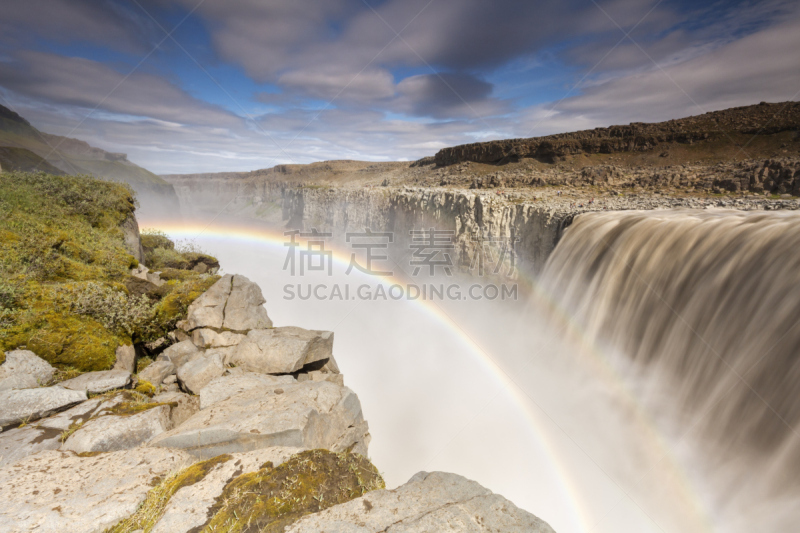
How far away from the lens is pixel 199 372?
659cm

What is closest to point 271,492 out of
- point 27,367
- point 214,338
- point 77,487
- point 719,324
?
point 77,487

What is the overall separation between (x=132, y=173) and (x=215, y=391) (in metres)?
101

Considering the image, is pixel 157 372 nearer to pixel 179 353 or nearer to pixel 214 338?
pixel 179 353

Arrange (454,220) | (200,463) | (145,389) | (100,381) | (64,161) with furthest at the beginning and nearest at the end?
(64,161) → (454,220) → (145,389) → (100,381) → (200,463)

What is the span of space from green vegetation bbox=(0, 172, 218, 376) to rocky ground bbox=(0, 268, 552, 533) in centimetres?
55

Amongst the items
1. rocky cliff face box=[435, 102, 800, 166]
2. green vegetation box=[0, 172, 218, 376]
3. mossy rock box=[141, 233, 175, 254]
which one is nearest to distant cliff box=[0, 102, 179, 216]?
mossy rock box=[141, 233, 175, 254]

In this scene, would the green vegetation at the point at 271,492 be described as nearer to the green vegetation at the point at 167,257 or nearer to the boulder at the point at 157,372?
the boulder at the point at 157,372

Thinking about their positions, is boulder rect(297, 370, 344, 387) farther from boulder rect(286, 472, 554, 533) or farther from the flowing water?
boulder rect(286, 472, 554, 533)

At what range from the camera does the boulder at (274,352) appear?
7.73 m

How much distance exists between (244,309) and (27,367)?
456 cm

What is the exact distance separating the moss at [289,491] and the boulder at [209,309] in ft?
21.1

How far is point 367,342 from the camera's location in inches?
914

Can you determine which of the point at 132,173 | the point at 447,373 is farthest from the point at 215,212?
the point at 447,373

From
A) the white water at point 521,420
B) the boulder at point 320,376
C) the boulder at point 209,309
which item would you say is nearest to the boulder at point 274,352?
the boulder at point 320,376
